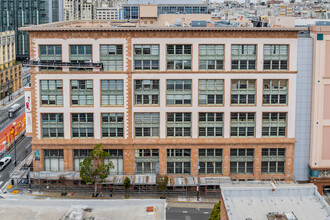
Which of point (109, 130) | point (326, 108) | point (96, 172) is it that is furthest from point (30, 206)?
point (326, 108)

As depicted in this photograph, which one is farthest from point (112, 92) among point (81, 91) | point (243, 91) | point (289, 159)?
point (289, 159)

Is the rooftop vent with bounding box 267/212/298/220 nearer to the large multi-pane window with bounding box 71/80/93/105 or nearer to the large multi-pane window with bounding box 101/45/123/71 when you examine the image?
the large multi-pane window with bounding box 101/45/123/71

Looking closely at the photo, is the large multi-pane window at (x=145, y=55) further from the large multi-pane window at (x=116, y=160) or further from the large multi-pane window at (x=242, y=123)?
the large multi-pane window at (x=242, y=123)

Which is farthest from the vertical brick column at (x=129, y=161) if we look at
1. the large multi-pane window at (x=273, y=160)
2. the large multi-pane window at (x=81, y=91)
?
the large multi-pane window at (x=273, y=160)

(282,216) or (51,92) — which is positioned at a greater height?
(51,92)

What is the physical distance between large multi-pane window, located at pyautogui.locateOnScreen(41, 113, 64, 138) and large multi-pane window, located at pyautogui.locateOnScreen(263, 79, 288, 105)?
35.3 meters

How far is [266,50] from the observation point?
265 ft

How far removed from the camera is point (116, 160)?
8244 centimetres

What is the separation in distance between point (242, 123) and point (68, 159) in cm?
3066

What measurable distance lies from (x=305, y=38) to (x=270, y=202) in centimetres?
4397

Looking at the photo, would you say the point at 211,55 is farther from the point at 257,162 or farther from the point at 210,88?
the point at 257,162

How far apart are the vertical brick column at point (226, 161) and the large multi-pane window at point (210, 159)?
680mm

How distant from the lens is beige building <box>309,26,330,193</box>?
78.9 meters

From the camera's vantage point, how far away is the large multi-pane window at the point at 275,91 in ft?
266
